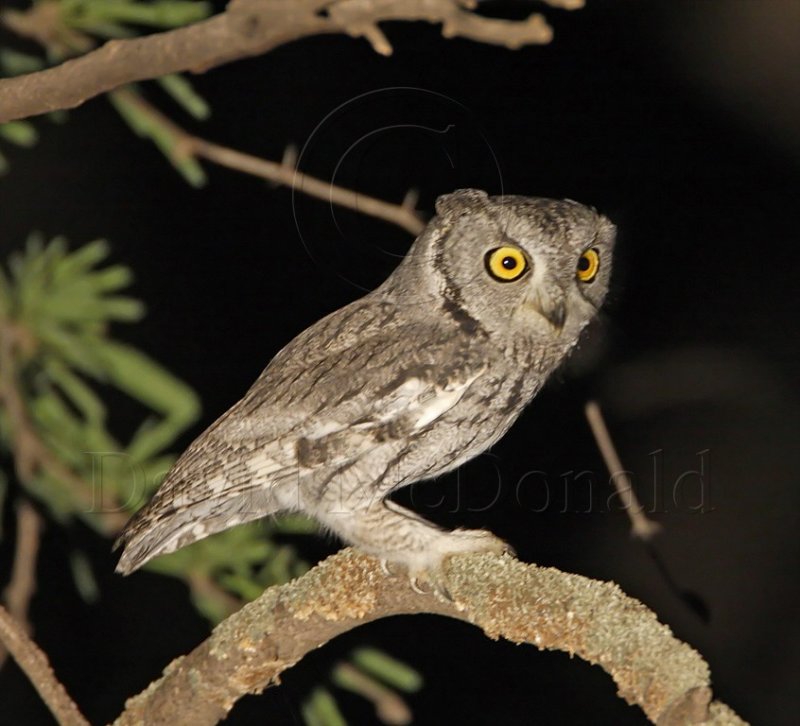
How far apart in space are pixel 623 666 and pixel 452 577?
247mm

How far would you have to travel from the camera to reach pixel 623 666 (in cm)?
98

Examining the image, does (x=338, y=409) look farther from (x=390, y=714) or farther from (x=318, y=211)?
(x=390, y=714)

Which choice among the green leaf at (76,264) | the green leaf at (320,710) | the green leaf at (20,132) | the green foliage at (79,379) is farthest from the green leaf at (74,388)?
the green leaf at (320,710)

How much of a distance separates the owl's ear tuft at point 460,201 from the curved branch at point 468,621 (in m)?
0.40

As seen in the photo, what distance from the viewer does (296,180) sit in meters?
1.34

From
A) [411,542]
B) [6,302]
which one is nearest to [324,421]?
[411,542]

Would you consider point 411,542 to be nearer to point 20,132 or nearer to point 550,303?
point 550,303

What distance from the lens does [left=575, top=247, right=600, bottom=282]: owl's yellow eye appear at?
116 centimetres

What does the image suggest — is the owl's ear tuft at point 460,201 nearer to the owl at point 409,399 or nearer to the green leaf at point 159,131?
the owl at point 409,399

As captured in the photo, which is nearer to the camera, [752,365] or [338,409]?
[338,409]

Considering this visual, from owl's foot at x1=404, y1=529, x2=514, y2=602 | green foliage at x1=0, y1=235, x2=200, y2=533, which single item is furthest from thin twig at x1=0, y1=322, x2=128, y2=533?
owl's foot at x1=404, y1=529, x2=514, y2=602

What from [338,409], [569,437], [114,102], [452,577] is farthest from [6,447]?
[569,437]

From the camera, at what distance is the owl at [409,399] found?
1.15m

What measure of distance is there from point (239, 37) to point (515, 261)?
40cm
